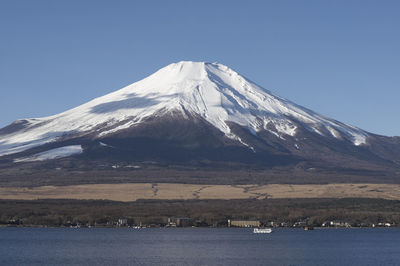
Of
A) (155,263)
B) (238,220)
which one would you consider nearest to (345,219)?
(238,220)

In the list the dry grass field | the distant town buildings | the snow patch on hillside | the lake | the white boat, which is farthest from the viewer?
the snow patch on hillside

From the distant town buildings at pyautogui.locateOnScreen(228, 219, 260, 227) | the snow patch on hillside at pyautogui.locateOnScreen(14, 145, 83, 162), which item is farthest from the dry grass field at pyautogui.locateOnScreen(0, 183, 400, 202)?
the snow patch on hillside at pyautogui.locateOnScreen(14, 145, 83, 162)

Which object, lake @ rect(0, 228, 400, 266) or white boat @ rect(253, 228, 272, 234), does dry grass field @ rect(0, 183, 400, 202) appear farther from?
white boat @ rect(253, 228, 272, 234)

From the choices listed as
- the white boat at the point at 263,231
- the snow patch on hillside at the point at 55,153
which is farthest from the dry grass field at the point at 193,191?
the white boat at the point at 263,231

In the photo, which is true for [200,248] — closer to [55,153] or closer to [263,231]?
[263,231]

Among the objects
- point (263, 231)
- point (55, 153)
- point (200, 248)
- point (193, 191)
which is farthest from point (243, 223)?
point (55, 153)

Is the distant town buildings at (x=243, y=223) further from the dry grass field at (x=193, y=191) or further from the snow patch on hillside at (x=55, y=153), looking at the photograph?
the snow patch on hillside at (x=55, y=153)
